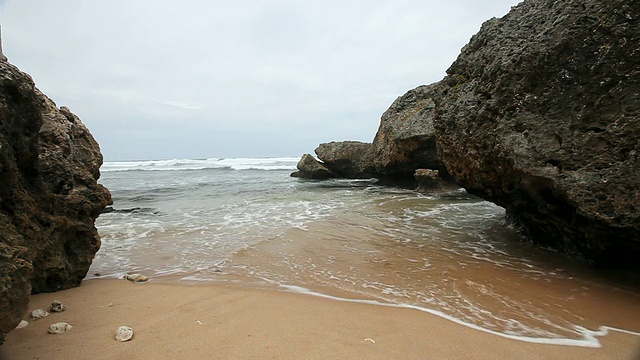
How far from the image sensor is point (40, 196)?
312 cm

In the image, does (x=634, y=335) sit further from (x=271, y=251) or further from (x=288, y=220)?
(x=288, y=220)

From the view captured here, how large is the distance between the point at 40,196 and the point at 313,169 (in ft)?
61.2

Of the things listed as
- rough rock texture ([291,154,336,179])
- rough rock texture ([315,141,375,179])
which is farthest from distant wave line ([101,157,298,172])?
rough rock texture ([315,141,375,179])

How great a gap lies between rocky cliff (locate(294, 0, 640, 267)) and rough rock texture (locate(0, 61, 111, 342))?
4.99 meters

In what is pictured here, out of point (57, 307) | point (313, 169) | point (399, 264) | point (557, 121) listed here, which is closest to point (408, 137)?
point (313, 169)

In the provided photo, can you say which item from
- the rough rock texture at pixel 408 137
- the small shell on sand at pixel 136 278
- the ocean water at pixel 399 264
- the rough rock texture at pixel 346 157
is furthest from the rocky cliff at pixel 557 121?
the rough rock texture at pixel 346 157

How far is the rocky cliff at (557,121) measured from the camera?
3.39 m

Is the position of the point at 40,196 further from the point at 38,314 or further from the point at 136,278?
the point at 136,278

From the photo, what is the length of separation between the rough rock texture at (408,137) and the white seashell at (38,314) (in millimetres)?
12274

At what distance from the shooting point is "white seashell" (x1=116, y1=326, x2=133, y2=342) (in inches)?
98.9

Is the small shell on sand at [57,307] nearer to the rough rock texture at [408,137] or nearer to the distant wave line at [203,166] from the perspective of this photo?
the rough rock texture at [408,137]

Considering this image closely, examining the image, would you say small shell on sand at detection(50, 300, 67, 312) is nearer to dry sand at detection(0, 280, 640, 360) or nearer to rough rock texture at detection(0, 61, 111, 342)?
dry sand at detection(0, 280, 640, 360)

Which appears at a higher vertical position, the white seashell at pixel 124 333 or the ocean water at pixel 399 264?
the white seashell at pixel 124 333

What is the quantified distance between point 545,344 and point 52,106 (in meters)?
5.54
